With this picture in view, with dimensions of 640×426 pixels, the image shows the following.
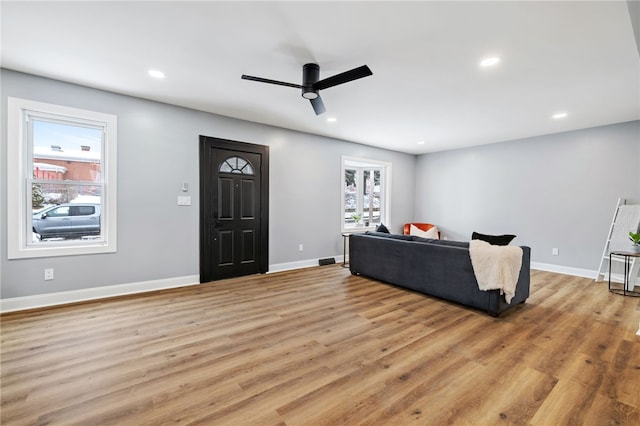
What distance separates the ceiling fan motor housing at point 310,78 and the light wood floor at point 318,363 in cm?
233

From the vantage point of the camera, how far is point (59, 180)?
11.2 feet

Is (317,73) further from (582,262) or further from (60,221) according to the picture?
(582,262)

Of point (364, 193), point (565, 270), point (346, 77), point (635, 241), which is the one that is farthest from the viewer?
point (364, 193)

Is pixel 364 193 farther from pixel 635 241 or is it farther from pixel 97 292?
pixel 97 292

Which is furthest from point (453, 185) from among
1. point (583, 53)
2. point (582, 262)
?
point (583, 53)

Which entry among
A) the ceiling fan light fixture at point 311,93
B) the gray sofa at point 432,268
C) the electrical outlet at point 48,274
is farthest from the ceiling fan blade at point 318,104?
the electrical outlet at point 48,274

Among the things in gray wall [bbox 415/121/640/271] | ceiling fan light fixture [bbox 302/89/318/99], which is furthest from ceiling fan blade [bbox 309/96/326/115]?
gray wall [bbox 415/121/640/271]

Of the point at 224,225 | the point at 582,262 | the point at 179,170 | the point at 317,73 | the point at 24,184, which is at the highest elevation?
the point at 317,73

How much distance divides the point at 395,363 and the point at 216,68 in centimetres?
327

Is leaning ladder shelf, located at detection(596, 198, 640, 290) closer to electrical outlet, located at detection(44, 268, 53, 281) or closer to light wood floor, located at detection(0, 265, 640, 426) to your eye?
light wood floor, located at detection(0, 265, 640, 426)

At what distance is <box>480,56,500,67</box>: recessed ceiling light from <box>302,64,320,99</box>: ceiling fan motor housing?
1.62m

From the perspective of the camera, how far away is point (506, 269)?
303 cm

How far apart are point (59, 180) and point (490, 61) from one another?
496cm

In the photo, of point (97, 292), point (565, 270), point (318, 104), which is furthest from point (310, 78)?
point (565, 270)
